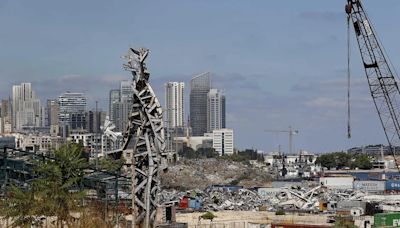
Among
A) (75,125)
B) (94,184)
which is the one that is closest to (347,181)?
(94,184)

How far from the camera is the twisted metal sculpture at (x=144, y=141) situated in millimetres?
19266

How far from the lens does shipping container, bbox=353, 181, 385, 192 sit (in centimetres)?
7650

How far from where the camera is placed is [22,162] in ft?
108

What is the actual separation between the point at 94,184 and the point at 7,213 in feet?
50.3

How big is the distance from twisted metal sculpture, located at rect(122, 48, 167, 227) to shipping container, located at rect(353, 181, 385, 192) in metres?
58.7

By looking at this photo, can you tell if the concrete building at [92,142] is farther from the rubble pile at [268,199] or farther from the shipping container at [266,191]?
the shipping container at [266,191]

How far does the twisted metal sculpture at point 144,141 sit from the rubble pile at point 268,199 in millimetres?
32830

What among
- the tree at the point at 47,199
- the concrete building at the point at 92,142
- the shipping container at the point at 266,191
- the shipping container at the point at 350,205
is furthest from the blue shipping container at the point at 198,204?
the tree at the point at 47,199

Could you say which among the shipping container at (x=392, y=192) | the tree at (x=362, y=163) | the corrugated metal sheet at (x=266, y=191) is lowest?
the shipping container at (x=392, y=192)

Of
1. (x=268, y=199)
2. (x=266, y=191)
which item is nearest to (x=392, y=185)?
(x=266, y=191)

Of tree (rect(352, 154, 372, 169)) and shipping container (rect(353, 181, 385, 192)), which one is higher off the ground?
tree (rect(352, 154, 372, 169))

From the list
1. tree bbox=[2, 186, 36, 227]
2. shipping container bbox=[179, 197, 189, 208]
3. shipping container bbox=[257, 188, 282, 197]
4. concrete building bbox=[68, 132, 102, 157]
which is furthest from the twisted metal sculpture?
shipping container bbox=[257, 188, 282, 197]

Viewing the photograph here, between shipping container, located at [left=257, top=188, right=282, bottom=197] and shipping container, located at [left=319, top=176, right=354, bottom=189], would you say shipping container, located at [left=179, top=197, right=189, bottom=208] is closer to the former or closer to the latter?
shipping container, located at [left=257, top=188, right=282, bottom=197]

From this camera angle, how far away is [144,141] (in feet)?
64.7
